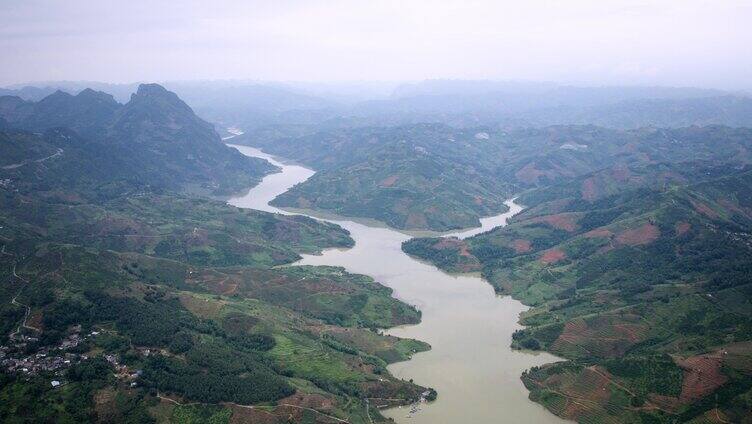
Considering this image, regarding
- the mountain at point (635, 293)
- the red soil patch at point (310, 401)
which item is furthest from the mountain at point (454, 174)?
Result: the red soil patch at point (310, 401)

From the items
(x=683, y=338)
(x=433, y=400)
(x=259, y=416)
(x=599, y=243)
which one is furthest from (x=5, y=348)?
(x=599, y=243)

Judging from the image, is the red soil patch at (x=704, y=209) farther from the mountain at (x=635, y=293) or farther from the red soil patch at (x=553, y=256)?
the red soil patch at (x=553, y=256)

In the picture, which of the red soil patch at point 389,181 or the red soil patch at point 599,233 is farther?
the red soil patch at point 389,181

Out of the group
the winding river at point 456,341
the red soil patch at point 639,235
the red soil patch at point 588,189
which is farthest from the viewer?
the red soil patch at point 588,189

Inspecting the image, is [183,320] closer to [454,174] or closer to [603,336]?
[603,336]

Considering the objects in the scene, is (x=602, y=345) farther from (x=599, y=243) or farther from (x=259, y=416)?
(x=259, y=416)

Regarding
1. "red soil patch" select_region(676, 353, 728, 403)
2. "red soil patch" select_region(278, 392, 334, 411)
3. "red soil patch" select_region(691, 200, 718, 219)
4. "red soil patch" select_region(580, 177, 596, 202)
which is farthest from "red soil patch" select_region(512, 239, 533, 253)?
"red soil patch" select_region(278, 392, 334, 411)

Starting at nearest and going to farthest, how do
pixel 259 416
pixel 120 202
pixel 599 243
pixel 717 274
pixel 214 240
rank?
pixel 259 416 < pixel 717 274 < pixel 599 243 < pixel 214 240 < pixel 120 202

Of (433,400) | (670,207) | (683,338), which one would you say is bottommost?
→ (433,400)
